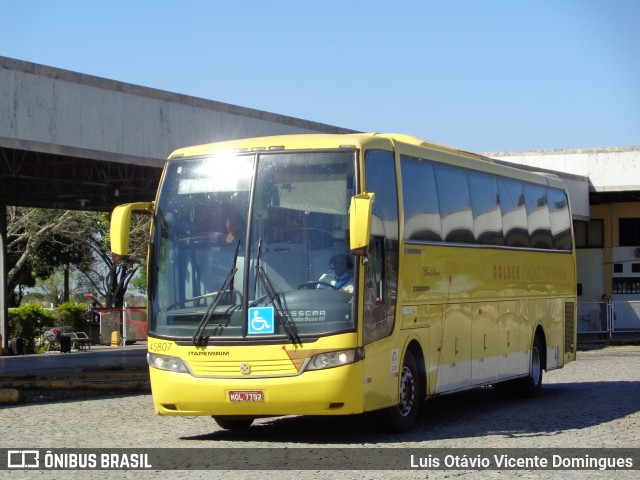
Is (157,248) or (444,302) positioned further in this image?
(444,302)

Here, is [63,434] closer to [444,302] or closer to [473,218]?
[444,302]

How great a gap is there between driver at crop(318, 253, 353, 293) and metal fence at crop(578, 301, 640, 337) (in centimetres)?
3136

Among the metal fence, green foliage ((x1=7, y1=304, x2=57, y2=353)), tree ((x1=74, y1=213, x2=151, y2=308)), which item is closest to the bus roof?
the metal fence

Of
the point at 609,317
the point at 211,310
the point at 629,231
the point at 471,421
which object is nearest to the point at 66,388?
the point at 471,421

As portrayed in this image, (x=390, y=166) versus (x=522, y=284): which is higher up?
(x=390, y=166)

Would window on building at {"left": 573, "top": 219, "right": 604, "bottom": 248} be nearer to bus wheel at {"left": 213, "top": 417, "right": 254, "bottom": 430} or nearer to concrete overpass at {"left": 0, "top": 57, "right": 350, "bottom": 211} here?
concrete overpass at {"left": 0, "top": 57, "right": 350, "bottom": 211}

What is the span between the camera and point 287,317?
12312 millimetres

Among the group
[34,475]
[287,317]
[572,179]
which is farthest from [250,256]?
[572,179]

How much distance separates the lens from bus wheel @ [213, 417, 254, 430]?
547 inches

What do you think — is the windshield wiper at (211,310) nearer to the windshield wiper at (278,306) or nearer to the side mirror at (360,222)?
the windshield wiper at (278,306)

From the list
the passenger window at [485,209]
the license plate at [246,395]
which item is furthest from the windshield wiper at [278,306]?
the passenger window at [485,209]

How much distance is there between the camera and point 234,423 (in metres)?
14.2

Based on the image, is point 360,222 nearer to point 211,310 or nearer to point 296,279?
point 296,279

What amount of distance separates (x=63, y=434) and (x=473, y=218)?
20.9ft
